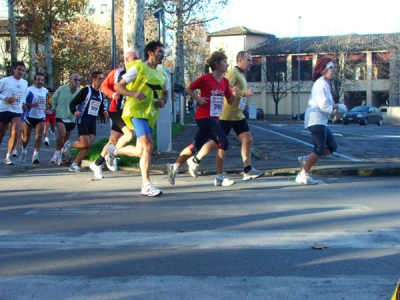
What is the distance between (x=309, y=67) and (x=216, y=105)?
67.3 m

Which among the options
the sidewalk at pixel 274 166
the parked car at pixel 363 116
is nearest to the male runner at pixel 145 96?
the sidewalk at pixel 274 166

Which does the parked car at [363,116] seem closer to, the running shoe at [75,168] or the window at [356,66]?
the window at [356,66]

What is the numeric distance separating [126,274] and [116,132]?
5.42 metres

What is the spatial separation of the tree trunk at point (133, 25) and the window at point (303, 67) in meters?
59.4

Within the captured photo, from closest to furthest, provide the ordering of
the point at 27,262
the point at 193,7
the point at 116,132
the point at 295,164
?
the point at 27,262 → the point at 116,132 → the point at 295,164 → the point at 193,7

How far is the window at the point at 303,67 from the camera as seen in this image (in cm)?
7294

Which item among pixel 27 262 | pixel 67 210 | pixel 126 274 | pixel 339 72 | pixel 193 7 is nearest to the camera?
pixel 126 274

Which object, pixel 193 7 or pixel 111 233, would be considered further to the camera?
pixel 193 7

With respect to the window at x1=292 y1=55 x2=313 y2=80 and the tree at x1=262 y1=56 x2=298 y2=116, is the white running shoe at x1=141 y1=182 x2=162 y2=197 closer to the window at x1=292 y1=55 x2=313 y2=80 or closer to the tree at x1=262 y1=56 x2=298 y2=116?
the tree at x1=262 y1=56 x2=298 y2=116

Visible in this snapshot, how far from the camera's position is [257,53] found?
2970 inches

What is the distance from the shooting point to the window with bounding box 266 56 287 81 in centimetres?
7269

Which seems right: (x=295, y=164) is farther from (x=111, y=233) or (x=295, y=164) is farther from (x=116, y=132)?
(x=111, y=233)

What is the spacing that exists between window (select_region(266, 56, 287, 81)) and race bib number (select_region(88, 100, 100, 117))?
63692 millimetres

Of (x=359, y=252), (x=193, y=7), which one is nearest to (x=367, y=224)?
(x=359, y=252)
